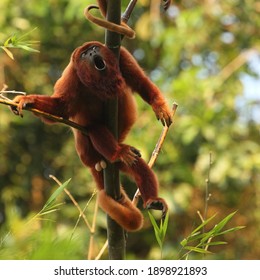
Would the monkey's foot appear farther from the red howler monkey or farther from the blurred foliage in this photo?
the blurred foliage

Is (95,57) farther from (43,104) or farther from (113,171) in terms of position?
(113,171)

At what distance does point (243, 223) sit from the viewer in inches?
204

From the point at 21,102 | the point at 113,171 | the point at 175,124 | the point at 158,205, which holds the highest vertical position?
the point at 21,102

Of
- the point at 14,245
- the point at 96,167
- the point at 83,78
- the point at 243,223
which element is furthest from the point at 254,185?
the point at 14,245

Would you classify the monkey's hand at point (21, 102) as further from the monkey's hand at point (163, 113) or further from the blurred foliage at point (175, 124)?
the blurred foliage at point (175, 124)

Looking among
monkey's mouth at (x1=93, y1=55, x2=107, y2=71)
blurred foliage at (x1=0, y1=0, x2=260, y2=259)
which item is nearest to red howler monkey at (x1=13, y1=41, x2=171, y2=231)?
monkey's mouth at (x1=93, y1=55, x2=107, y2=71)

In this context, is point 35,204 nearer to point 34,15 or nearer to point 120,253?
point 34,15

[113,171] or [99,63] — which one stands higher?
[99,63]

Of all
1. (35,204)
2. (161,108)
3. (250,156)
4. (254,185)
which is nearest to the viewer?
(161,108)

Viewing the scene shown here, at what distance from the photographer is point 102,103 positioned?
1859mm

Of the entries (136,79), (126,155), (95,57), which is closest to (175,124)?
(136,79)

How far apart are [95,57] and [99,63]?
21mm

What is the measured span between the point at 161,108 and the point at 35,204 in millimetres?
3862

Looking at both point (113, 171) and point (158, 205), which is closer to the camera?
point (113, 171)
